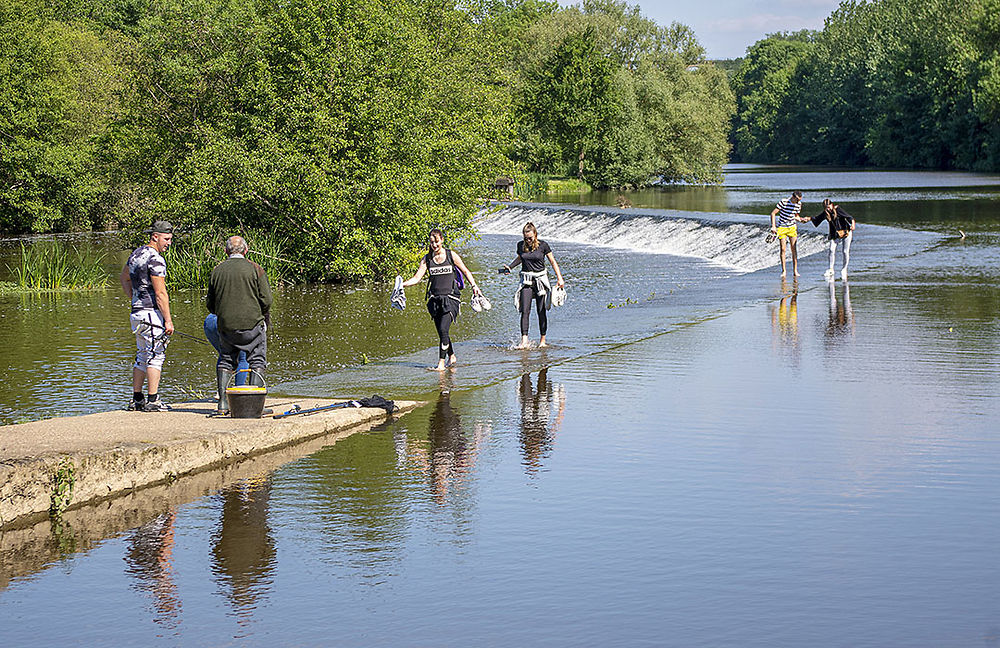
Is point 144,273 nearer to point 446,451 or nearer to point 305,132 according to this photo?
point 446,451

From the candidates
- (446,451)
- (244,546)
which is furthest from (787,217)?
(244,546)

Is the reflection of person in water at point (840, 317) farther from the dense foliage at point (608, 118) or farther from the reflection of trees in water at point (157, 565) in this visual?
the dense foliage at point (608, 118)

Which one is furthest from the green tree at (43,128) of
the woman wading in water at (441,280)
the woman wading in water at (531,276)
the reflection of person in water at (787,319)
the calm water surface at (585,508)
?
the woman wading in water at (441,280)

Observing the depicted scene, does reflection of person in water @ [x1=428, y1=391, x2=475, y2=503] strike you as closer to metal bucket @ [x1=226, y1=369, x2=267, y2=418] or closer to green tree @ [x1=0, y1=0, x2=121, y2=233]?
metal bucket @ [x1=226, y1=369, x2=267, y2=418]

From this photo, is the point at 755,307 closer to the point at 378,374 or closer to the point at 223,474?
the point at 378,374

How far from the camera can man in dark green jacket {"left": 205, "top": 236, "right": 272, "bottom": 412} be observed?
12195 mm

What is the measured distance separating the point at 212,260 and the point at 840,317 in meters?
16.7

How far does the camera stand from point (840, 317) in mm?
20438

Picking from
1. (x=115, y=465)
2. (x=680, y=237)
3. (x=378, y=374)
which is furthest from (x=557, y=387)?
(x=680, y=237)

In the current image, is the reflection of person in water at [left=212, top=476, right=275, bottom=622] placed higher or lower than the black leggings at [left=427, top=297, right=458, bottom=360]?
lower

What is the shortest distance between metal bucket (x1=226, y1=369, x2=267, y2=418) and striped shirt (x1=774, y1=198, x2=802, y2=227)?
16338 mm

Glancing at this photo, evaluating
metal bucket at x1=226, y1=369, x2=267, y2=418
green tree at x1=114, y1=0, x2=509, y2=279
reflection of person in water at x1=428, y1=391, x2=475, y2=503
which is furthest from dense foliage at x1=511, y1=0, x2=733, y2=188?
metal bucket at x1=226, y1=369, x2=267, y2=418

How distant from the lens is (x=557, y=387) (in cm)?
1492

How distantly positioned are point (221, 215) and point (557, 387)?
18.1 m
